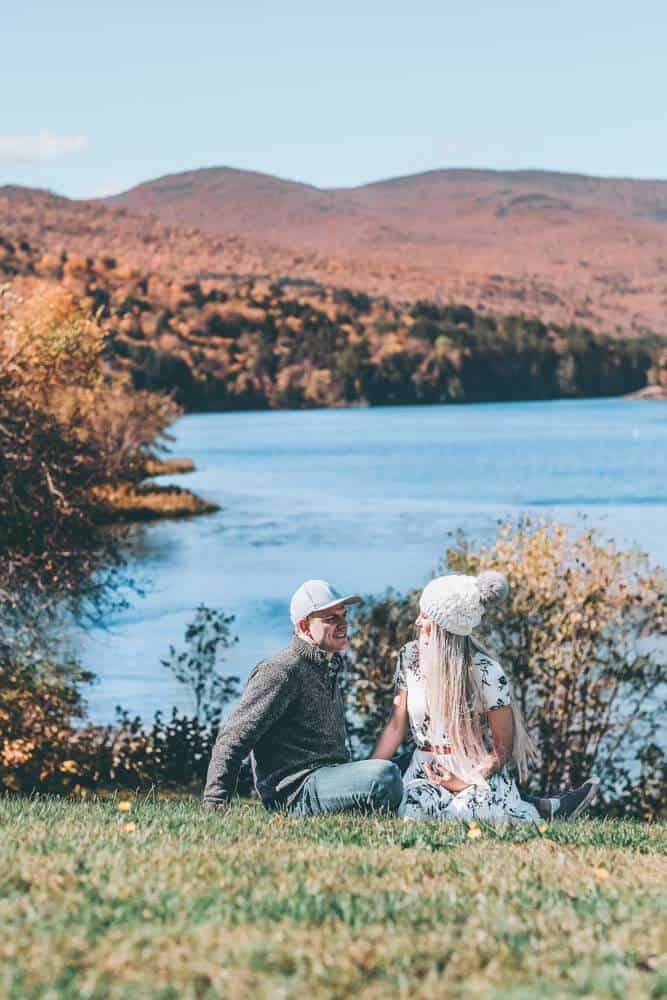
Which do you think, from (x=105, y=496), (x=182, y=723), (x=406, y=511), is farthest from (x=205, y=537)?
(x=182, y=723)

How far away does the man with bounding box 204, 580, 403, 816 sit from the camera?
26.4ft

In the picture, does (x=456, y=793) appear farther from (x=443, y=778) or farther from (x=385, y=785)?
(x=385, y=785)

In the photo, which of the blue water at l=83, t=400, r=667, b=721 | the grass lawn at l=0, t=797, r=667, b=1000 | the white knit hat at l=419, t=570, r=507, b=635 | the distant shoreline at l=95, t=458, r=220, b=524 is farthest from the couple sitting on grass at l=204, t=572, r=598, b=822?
the distant shoreline at l=95, t=458, r=220, b=524

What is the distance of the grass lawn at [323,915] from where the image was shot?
4.36 meters

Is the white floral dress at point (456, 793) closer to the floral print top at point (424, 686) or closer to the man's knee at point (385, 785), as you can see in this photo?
the floral print top at point (424, 686)

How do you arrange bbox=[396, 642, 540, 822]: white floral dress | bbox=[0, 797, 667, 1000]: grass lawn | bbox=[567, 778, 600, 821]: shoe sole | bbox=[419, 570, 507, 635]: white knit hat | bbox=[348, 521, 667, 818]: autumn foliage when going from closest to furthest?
bbox=[0, 797, 667, 1000]: grass lawn < bbox=[419, 570, 507, 635]: white knit hat < bbox=[396, 642, 540, 822]: white floral dress < bbox=[567, 778, 600, 821]: shoe sole < bbox=[348, 521, 667, 818]: autumn foliage

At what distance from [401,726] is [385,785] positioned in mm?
364

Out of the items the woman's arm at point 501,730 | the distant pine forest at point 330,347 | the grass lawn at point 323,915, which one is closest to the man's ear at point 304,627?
the woman's arm at point 501,730

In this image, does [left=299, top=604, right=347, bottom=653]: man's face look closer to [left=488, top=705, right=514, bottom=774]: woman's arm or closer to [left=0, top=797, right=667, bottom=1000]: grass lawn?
[left=488, top=705, right=514, bottom=774]: woman's arm

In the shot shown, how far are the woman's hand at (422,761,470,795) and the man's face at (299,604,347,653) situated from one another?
3.00 feet

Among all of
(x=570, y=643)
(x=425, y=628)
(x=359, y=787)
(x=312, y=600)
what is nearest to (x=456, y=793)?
(x=359, y=787)

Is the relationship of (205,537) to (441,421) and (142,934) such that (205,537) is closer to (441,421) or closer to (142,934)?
(142,934)

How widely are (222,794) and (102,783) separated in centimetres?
979

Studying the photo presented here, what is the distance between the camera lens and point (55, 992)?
4.22 m
